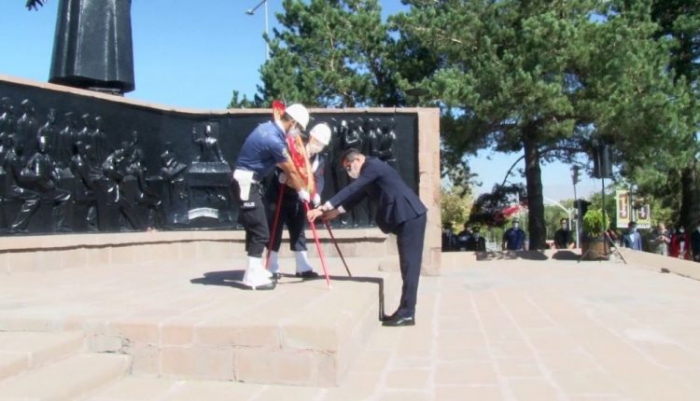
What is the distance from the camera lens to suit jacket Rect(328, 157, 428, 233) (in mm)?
6184

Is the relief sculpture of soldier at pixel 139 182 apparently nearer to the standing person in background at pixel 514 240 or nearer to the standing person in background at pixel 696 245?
the standing person in background at pixel 514 240

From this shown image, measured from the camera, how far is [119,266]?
32.2 ft

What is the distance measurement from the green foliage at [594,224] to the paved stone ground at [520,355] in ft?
28.6

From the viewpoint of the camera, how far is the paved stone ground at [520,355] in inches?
173

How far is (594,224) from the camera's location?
17.7m

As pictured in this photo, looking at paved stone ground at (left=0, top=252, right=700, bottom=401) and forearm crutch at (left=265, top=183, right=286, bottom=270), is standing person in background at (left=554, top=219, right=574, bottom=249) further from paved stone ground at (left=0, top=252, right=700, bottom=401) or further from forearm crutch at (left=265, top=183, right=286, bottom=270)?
forearm crutch at (left=265, top=183, right=286, bottom=270)

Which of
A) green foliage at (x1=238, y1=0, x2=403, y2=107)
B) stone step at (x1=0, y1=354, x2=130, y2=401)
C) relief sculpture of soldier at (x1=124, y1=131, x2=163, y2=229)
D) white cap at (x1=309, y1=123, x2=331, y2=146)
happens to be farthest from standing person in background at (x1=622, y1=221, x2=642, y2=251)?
stone step at (x1=0, y1=354, x2=130, y2=401)

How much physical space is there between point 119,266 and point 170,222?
175 cm

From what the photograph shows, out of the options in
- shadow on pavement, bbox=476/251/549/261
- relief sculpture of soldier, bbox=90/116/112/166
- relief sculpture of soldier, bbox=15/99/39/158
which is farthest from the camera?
shadow on pavement, bbox=476/251/549/261

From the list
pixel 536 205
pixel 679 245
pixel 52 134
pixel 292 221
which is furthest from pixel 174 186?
pixel 679 245

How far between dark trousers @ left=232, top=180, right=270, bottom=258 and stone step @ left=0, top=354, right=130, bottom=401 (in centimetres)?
190

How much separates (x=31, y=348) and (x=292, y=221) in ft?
10.6

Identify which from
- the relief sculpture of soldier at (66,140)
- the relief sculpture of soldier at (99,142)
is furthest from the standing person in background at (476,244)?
the relief sculpture of soldier at (66,140)

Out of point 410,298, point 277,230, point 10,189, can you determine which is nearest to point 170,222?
point 10,189
